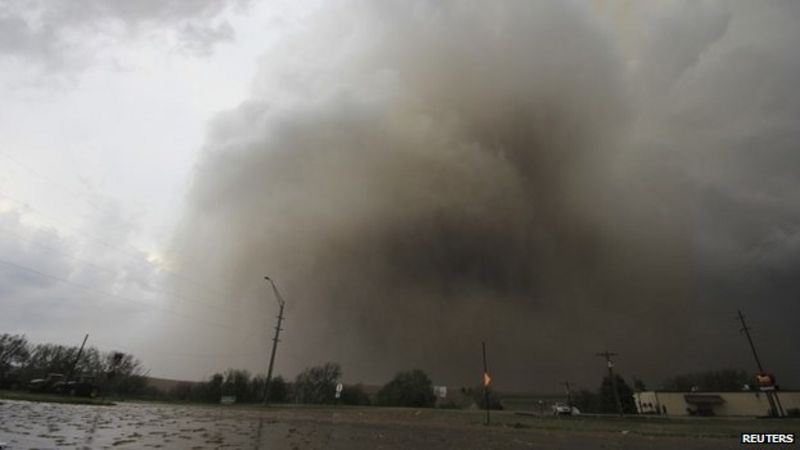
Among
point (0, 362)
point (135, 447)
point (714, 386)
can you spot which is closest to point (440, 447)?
point (135, 447)

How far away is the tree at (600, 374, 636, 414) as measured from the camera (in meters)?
113

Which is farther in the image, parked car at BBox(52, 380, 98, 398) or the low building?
the low building

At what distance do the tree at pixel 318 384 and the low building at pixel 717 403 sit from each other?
9055 centimetres

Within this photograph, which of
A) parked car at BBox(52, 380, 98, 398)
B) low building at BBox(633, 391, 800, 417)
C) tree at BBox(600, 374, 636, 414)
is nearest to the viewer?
parked car at BBox(52, 380, 98, 398)

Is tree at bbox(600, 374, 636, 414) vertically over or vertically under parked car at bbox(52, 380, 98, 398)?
over

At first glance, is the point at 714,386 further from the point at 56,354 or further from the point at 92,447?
the point at 56,354

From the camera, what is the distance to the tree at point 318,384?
125875mm

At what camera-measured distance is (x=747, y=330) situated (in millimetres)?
73562

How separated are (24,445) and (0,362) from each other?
395ft

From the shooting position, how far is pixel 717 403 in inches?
A: 4250

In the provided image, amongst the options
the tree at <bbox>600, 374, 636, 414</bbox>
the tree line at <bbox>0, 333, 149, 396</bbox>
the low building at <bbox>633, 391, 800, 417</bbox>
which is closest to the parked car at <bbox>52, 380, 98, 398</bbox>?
the tree line at <bbox>0, 333, 149, 396</bbox>

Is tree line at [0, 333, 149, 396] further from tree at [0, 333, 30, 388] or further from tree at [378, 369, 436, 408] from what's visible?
tree at [378, 369, 436, 408]

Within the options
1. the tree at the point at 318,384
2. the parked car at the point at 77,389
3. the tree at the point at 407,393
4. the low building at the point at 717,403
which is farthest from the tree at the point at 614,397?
the parked car at the point at 77,389

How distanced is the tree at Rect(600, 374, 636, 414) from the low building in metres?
6.74
